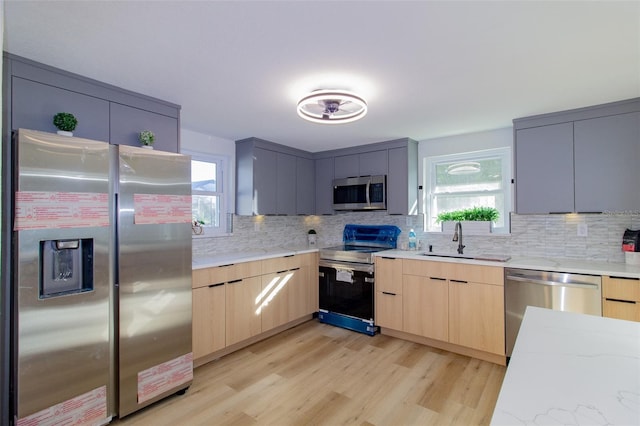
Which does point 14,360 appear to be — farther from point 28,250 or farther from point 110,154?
point 110,154

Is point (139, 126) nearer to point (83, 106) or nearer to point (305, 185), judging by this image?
point (83, 106)

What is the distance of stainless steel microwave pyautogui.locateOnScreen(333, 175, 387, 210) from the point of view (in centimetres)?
399

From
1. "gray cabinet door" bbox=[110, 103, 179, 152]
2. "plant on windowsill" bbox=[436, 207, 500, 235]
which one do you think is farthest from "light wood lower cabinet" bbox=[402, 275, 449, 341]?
"gray cabinet door" bbox=[110, 103, 179, 152]

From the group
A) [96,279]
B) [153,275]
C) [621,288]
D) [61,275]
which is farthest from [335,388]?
[621,288]

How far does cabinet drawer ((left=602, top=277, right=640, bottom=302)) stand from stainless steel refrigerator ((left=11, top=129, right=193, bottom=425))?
3147 millimetres

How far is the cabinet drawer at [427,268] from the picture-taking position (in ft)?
10.6

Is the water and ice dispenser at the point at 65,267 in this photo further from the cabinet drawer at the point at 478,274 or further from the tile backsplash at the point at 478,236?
the cabinet drawer at the point at 478,274

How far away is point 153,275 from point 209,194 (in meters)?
1.57

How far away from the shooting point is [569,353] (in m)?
1.14

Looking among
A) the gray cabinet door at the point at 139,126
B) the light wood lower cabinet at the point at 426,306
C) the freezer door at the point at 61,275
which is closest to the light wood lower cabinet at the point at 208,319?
the freezer door at the point at 61,275

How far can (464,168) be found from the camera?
12.5ft

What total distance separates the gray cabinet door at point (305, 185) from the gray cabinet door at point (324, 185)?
7 centimetres

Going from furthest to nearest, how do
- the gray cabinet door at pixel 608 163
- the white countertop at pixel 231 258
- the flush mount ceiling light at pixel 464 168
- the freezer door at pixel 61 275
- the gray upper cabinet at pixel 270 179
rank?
the gray upper cabinet at pixel 270 179 → the flush mount ceiling light at pixel 464 168 → the white countertop at pixel 231 258 → the gray cabinet door at pixel 608 163 → the freezer door at pixel 61 275

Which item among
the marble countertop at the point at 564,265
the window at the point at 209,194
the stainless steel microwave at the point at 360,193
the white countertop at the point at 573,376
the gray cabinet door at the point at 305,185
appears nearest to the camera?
the white countertop at the point at 573,376
